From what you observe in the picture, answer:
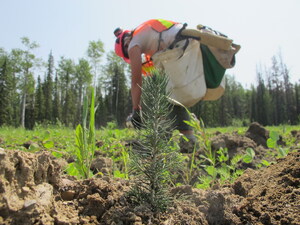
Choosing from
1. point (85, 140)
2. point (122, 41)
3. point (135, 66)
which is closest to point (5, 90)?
point (122, 41)

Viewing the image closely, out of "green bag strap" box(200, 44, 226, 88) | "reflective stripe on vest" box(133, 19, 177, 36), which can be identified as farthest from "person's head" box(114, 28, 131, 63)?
"green bag strap" box(200, 44, 226, 88)

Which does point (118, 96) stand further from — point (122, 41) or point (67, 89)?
point (122, 41)

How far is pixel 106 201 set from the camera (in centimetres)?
95

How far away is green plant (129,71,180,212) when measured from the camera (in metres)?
0.95

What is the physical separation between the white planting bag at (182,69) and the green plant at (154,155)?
3305 mm

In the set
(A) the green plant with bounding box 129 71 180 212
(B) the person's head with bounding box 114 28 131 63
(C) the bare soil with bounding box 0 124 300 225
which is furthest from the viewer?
(B) the person's head with bounding box 114 28 131 63

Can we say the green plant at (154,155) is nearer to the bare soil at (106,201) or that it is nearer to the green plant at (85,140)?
the bare soil at (106,201)

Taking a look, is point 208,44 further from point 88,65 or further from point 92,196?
point 88,65

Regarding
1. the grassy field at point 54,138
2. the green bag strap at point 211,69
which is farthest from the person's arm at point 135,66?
the green bag strap at point 211,69

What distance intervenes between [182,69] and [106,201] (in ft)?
12.1

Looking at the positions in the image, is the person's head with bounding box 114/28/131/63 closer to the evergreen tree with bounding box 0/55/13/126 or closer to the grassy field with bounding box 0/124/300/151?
the grassy field with bounding box 0/124/300/151

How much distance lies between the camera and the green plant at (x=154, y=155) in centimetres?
95

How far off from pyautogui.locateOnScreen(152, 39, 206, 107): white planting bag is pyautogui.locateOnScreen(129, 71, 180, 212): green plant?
3305 millimetres

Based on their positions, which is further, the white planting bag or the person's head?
the person's head
